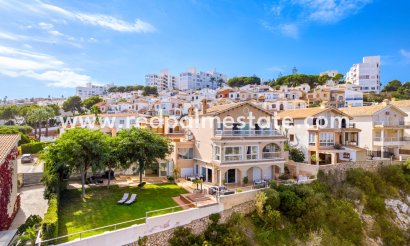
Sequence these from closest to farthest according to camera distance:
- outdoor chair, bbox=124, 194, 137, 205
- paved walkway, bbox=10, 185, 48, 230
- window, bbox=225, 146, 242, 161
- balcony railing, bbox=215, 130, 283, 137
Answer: paved walkway, bbox=10, 185, 48, 230, outdoor chair, bbox=124, 194, 137, 205, window, bbox=225, 146, 242, 161, balcony railing, bbox=215, 130, 283, 137

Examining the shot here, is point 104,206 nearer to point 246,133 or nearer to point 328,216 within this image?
point 246,133

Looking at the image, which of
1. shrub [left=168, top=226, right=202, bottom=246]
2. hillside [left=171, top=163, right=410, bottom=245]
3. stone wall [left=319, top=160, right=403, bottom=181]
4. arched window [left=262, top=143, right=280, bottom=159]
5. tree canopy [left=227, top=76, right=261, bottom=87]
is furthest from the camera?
tree canopy [left=227, top=76, right=261, bottom=87]

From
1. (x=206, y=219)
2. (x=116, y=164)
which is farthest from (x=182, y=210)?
(x=116, y=164)

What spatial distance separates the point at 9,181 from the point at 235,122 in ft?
71.6

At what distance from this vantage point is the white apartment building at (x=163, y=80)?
144m

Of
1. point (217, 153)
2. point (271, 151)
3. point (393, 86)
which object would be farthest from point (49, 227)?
point (393, 86)

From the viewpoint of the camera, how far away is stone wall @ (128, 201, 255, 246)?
18.7 m

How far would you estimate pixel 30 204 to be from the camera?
23031mm

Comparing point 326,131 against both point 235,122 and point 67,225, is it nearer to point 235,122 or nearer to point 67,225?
point 235,122

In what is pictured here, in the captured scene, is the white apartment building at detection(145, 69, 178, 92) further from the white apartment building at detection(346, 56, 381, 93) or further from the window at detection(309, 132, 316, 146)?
the window at detection(309, 132, 316, 146)

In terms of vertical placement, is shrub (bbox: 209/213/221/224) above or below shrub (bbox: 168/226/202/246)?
above

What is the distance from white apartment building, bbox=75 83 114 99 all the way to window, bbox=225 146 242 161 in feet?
472

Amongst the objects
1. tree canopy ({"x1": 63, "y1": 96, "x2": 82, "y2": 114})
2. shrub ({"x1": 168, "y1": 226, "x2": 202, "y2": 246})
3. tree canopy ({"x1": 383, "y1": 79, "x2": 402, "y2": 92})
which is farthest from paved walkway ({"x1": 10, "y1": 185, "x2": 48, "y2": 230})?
tree canopy ({"x1": 383, "y1": 79, "x2": 402, "y2": 92})

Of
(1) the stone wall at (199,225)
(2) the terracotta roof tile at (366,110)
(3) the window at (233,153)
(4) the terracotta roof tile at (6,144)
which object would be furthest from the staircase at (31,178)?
(2) the terracotta roof tile at (366,110)
